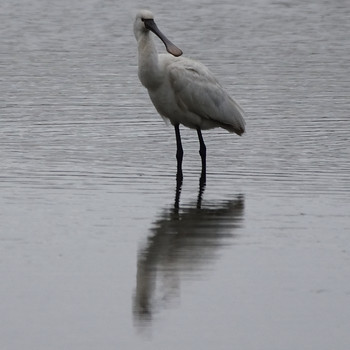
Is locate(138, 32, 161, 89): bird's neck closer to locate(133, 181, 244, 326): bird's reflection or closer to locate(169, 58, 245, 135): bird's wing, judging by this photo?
locate(169, 58, 245, 135): bird's wing

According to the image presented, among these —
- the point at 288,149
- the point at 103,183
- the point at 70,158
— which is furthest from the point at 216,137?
the point at 103,183

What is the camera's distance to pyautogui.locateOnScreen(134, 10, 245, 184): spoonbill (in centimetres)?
1366

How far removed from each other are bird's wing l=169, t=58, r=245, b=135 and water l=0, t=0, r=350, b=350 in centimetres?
37

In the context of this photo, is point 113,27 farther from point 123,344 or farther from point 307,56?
point 123,344

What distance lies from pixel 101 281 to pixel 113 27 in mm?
16931

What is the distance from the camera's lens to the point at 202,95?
14.0 metres

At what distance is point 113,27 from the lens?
83.9 feet

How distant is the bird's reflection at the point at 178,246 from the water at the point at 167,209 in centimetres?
2

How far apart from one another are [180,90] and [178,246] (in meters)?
4.01

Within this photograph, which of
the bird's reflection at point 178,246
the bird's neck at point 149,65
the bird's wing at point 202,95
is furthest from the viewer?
the bird's wing at point 202,95

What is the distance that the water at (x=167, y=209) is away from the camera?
320 inches

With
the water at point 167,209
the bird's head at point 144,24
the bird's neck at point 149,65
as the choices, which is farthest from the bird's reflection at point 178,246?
the bird's head at point 144,24

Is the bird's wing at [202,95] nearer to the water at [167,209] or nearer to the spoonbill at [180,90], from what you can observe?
the spoonbill at [180,90]

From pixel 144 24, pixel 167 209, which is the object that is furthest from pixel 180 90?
pixel 167 209
